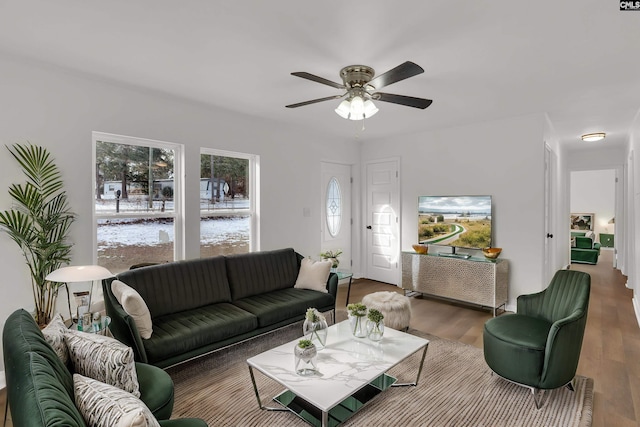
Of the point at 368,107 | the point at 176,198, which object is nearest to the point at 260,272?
the point at 176,198

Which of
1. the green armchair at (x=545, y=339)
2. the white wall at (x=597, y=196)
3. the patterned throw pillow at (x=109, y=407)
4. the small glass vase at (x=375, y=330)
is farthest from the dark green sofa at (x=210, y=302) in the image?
the white wall at (x=597, y=196)

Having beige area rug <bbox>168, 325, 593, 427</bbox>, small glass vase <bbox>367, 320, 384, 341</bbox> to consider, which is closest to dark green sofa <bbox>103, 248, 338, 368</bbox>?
beige area rug <bbox>168, 325, 593, 427</bbox>

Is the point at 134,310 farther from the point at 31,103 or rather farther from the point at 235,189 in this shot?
the point at 235,189

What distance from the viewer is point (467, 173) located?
4.79m

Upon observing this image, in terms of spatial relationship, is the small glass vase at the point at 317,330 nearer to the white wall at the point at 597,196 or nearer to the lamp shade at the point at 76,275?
the lamp shade at the point at 76,275

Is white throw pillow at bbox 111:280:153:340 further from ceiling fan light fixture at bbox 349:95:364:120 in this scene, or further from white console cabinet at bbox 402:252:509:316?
white console cabinet at bbox 402:252:509:316

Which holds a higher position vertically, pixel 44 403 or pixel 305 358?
pixel 44 403

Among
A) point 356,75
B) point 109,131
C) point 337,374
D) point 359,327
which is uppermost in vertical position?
point 356,75

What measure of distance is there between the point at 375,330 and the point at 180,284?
1.83m

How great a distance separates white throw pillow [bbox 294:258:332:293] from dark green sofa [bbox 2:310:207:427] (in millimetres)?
2132

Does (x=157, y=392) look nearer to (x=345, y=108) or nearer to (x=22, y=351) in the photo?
(x=22, y=351)

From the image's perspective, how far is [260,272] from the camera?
3781 millimetres

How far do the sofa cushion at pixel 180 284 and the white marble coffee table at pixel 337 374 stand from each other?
44.3 inches

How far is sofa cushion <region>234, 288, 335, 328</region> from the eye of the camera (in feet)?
10.4
